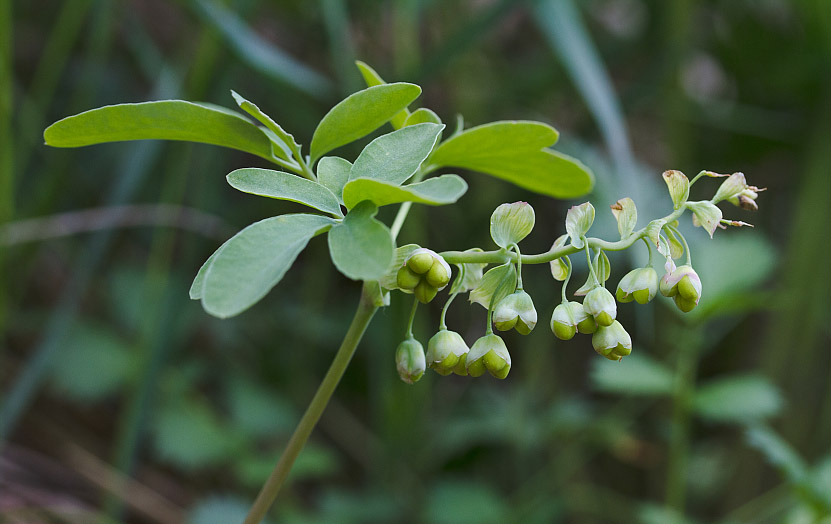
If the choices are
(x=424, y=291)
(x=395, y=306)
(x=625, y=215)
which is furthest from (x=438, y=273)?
(x=395, y=306)

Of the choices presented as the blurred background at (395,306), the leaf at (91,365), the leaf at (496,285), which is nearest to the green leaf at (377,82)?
the leaf at (496,285)

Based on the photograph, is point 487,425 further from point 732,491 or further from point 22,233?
point 22,233

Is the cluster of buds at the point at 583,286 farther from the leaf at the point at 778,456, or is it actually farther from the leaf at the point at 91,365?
the leaf at the point at 91,365

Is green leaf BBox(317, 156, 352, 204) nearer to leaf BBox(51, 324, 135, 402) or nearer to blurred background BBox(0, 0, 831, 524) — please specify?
blurred background BBox(0, 0, 831, 524)

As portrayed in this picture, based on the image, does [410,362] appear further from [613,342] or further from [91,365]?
[91,365]

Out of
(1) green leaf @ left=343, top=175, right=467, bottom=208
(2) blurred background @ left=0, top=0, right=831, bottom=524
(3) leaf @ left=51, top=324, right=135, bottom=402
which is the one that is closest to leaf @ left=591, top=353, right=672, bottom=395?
(2) blurred background @ left=0, top=0, right=831, bottom=524

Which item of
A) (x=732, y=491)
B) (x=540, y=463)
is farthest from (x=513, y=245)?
(x=732, y=491)
